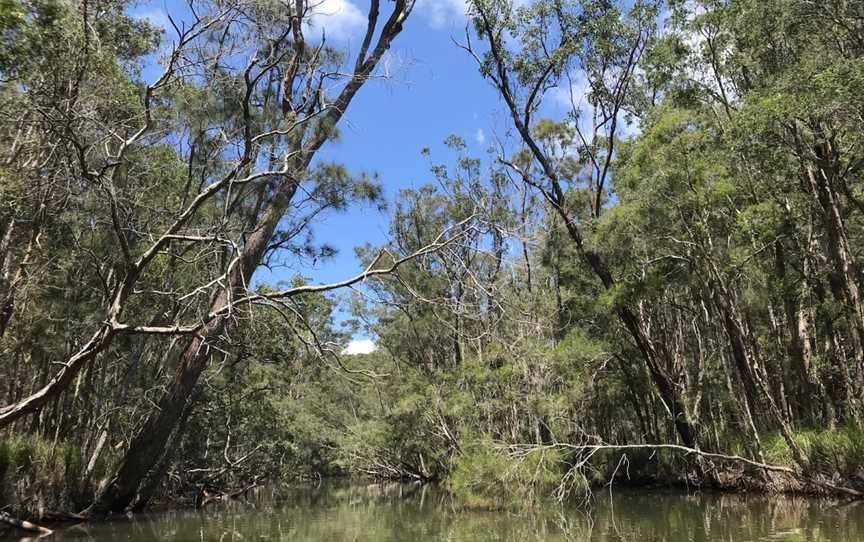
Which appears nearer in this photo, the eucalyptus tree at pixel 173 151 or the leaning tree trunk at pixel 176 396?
the eucalyptus tree at pixel 173 151

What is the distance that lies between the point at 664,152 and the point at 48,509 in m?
12.6

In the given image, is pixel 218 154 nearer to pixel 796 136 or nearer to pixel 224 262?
pixel 224 262

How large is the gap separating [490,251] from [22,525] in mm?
8514

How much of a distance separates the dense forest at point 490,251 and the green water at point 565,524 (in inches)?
29.3

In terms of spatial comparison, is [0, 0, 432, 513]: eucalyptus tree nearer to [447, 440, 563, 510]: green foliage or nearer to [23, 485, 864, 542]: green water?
[23, 485, 864, 542]: green water

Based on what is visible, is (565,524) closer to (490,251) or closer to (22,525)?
(490,251)

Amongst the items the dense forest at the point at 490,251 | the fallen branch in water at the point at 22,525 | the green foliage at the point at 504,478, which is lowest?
the fallen branch in water at the point at 22,525

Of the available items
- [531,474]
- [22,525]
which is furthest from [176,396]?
[531,474]

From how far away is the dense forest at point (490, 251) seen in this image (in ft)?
19.5

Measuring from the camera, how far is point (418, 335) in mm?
22562

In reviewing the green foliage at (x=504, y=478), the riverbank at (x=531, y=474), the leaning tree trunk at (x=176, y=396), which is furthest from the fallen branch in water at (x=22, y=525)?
the green foliage at (x=504, y=478)

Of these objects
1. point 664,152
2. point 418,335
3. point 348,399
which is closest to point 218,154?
point 664,152

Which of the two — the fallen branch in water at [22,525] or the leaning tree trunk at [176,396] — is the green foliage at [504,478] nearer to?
the leaning tree trunk at [176,396]

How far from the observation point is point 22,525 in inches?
344
